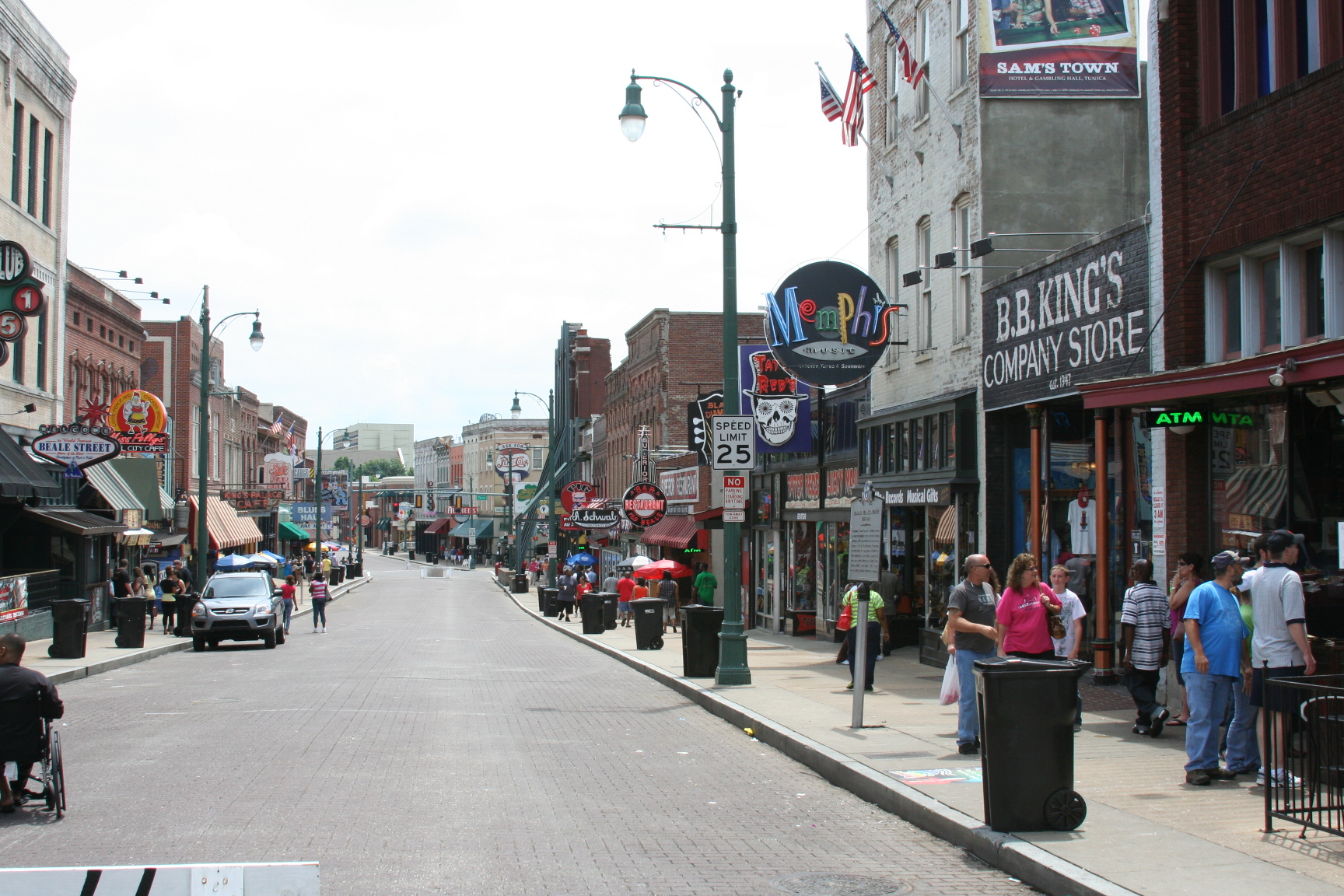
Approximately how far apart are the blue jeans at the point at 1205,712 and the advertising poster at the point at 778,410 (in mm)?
18290

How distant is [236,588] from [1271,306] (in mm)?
23526

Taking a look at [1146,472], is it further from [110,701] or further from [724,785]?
[110,701]

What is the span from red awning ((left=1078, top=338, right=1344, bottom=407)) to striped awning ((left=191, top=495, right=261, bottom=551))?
132 ft

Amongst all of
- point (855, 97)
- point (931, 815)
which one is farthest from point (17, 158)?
point (931, 815)

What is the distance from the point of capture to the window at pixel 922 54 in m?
21.6

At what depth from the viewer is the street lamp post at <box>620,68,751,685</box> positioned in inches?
679

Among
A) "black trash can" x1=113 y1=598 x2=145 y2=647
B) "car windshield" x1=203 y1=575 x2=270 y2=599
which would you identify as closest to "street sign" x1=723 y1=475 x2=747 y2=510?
"black trash can" x1=113 y1=598 x2=145 y2=647

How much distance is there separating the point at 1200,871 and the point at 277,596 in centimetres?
2651

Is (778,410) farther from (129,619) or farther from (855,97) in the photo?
(129,619)

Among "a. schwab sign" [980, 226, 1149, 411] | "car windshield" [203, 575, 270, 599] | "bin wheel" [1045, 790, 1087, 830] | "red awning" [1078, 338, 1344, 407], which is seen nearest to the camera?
"bin wheel" [1045, 790, 1087, 830]

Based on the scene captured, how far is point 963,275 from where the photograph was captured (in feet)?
65.7

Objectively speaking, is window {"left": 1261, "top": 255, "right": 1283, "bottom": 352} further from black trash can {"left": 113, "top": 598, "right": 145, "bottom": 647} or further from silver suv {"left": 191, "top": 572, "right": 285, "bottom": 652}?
silver suv {"left": 191, "top": 572, "right": 285, "bottom": 652}

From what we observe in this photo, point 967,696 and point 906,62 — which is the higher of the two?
point 906,62

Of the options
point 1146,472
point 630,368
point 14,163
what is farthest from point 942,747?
point 630,368
